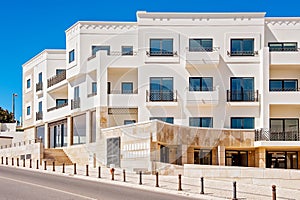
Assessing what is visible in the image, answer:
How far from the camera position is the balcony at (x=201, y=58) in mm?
45469

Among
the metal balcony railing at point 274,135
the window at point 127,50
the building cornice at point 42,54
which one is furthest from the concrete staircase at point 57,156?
the metal balcony railing at point 274,135

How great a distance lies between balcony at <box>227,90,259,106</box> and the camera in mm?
46013

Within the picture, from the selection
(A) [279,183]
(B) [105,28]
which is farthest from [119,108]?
(A) [279,183]

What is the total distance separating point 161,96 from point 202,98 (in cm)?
336

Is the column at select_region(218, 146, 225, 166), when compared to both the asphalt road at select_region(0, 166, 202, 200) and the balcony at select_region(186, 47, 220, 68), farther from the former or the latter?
the asphalt road at select_region(0, 166, 202, 200)

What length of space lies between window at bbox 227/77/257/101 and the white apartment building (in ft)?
0.27

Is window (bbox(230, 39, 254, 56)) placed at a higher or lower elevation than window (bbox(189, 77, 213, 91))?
higher

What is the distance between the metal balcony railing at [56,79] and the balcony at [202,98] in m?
13.9

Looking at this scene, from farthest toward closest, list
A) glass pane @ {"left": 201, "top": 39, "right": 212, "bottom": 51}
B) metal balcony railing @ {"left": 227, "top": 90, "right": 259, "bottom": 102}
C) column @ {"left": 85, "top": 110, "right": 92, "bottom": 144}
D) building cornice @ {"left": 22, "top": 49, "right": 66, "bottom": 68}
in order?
1. building cornice @ {"left": 22, "top": 49, "right": 66, "bottom": 68}
2. column @ {"left": 85, "top": 110, "right": 92, "bottom": 144}
3. glass pane @ {"left": 201, "top": 39, "right": 212, "bottom": 51}
4. metal balcony railing @ {"left": 227, "top": 90, "right": 259, "bottom": 102}

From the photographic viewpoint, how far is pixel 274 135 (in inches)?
1800

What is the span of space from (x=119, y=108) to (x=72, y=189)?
22421mm

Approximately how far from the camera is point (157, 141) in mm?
35625

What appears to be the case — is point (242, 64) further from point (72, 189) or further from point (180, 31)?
point (72, 189)

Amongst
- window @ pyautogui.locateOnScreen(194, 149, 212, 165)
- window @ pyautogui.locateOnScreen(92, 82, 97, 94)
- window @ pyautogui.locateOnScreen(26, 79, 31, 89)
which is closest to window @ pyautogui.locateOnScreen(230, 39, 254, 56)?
window @ pyautogui.locateOnScreen(194, 149, 212, 165)
